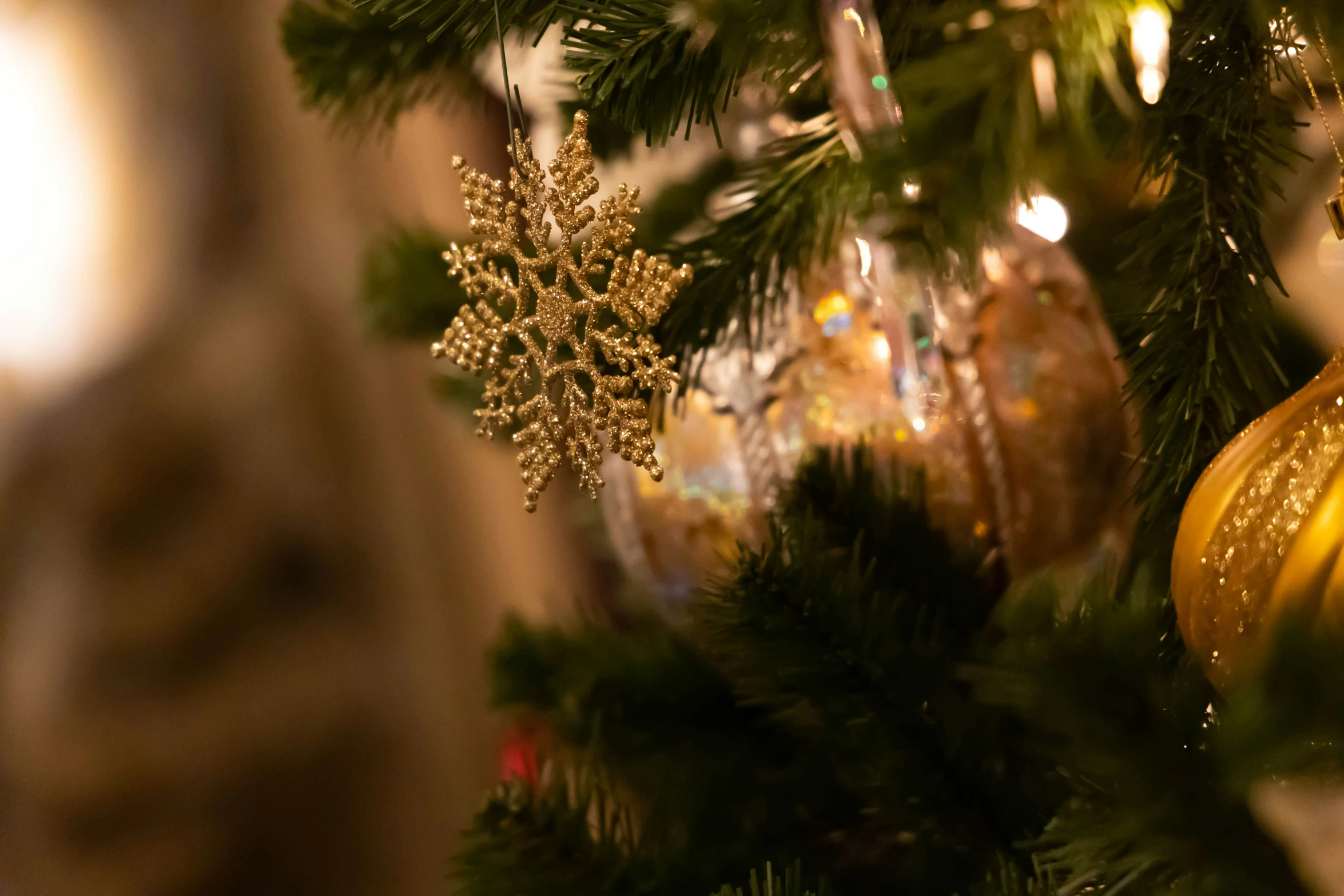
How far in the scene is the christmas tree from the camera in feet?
0.65

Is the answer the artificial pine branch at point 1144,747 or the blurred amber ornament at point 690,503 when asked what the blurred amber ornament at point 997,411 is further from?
the artificial pine branch at point 1144,747

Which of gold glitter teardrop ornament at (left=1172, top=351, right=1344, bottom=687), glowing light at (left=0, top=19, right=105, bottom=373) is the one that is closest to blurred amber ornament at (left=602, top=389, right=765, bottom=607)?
gold glitter teardrop ornament at (left=1172, top=351, right=1344, bottom=687)

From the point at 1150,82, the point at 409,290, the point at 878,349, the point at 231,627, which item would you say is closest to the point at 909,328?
the point at 878,349

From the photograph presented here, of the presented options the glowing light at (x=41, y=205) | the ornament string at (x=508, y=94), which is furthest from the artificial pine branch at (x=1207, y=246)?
the glowing light at (x=41, y=205)

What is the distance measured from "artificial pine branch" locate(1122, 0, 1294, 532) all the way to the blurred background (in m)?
0.64

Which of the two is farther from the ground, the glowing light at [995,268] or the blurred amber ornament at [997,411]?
the glowing light at [995,268]

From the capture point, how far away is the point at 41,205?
38.4 inches

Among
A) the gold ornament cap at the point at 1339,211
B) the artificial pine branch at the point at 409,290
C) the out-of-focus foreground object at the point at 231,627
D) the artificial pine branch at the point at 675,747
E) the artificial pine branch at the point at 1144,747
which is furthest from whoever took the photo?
the out-of-focus foreground object at the point at 231,627

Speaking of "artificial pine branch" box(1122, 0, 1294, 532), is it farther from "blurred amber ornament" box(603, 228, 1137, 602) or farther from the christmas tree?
"blurred amber ornament" box(603, 228, 1137, 602)

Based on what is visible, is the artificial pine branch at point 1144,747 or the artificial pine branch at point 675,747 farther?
the artificial pine branch at point 675,747

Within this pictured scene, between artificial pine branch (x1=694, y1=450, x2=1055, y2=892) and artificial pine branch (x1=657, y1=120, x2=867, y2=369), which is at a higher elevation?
artificial pine branch (x1=657, y1=120, x2=867, y2=369)

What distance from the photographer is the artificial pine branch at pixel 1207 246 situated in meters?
0.30

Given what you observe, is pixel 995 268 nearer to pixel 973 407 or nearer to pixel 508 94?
pixel 973 407

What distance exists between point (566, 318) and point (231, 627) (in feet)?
2.53
